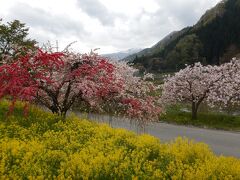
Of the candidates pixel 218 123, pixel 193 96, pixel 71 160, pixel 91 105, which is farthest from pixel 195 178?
pixel 193 96

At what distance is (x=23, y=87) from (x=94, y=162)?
586 cm

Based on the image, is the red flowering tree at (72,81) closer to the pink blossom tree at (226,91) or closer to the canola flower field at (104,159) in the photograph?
the canola flower field at (104,159)

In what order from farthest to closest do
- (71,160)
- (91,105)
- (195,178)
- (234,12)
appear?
(234,12)
(91,105)
(71,160)
(195,178)

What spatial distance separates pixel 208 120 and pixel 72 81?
58.0 feet

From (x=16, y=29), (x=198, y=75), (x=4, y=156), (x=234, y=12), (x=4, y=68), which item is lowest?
(x=4, y=156)

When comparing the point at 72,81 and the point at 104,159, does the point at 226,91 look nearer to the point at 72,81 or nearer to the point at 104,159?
the point at 72,81

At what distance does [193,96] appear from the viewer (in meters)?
29.6

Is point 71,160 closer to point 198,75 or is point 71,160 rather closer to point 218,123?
point 218,123

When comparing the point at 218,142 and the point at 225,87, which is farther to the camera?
the point at 225,87

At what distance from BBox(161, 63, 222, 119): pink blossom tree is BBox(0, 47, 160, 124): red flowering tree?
1630 cm

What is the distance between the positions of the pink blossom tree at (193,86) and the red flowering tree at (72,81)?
16.3 metres

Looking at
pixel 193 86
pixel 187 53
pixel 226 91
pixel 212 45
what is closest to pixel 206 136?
pixel 226 91

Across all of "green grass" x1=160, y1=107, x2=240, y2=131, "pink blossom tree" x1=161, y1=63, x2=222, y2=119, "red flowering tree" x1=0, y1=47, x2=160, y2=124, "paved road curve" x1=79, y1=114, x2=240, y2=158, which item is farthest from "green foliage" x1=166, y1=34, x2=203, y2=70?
"red flowering tree" x1=0, y1=47, x2=160, y2=124

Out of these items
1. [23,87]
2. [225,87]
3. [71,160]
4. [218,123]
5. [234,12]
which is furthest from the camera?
[234,12]
